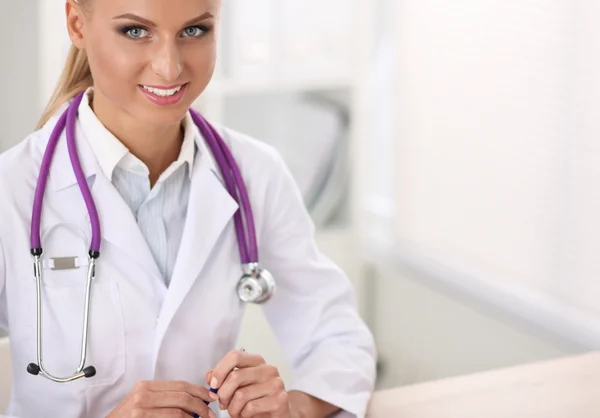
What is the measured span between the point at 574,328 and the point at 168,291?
4.60ft

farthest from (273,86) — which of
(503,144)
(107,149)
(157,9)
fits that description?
(157,9)

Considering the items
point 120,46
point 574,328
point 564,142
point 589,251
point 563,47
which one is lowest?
point 574,328

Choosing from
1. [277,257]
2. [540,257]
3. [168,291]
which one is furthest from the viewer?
[540,257]

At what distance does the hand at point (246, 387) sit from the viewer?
3.89ft

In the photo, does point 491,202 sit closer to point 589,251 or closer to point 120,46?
point 589,251

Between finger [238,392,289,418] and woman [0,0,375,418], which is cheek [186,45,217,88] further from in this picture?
finger [238,392,289,418]

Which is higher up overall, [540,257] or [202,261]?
[202,261]

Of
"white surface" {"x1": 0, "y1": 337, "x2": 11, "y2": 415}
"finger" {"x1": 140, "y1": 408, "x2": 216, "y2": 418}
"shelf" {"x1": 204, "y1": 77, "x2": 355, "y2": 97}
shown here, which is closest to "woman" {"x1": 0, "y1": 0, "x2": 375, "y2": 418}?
"finger" {"x1": 140, "y1": 408, "x2": 216, "y2": 418}

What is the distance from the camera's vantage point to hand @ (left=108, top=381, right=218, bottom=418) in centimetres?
113

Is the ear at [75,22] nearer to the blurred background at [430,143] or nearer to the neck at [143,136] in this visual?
the neck at [143,136]

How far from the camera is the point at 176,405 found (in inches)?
44.9

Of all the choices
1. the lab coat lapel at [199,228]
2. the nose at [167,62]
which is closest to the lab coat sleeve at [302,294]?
the lab coat lapel at [199,228]

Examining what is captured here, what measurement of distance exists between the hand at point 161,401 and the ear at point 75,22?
0.49 meters

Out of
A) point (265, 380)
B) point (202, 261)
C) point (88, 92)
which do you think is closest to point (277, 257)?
point (202, 261)
